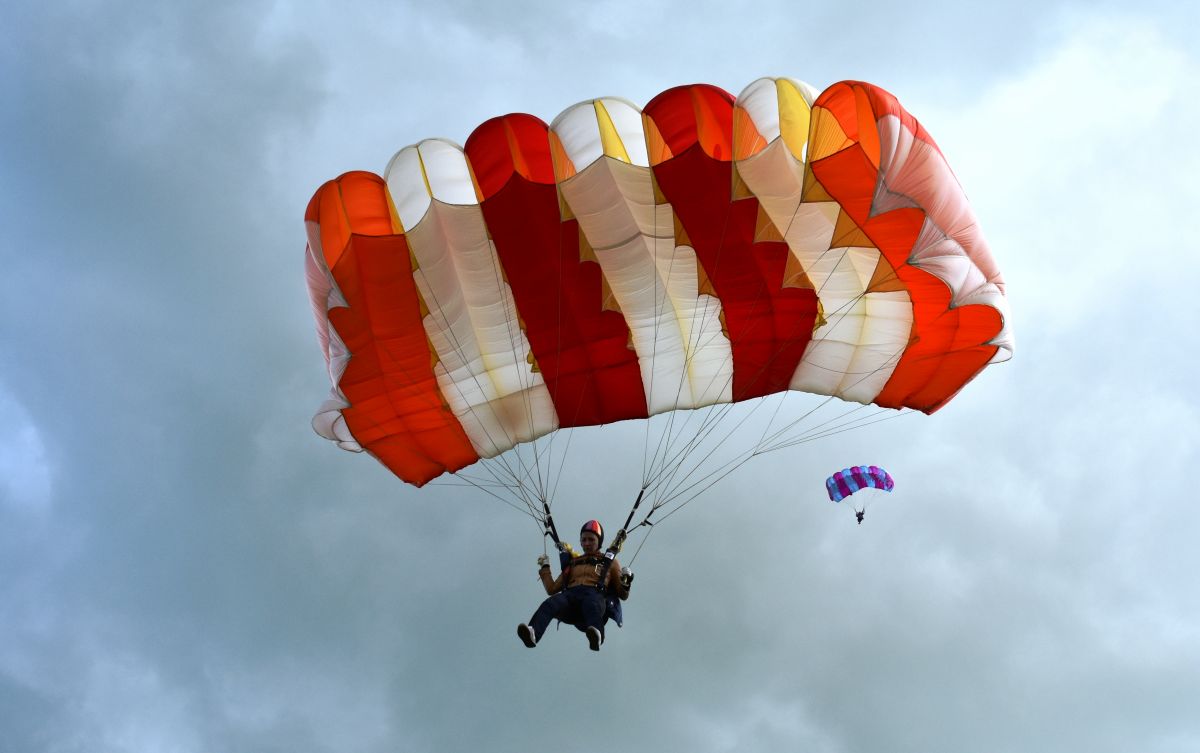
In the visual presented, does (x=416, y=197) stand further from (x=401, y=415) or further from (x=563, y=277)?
(x=401, y=415)

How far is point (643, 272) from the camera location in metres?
14.7

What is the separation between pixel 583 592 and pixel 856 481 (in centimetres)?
1253

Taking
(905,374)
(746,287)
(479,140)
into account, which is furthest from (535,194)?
(905,374)

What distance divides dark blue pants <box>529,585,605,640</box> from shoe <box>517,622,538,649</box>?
28 cm

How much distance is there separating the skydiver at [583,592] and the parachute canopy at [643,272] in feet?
8.49

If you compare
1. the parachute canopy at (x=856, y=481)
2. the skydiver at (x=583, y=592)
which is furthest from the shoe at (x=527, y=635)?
the parachute canopy at (x=856, y=481)

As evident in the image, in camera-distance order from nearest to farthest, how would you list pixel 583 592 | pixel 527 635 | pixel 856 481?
pixel 527 635
pixel 583 592
pixel 856 481

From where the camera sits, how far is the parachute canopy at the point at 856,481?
957 inches

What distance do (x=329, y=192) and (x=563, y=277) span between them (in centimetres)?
290

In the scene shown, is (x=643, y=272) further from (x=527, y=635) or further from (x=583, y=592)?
(x=527, y=635)

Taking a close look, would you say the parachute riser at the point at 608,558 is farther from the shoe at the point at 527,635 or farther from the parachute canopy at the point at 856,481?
the parachute canopy at the point at 856,481

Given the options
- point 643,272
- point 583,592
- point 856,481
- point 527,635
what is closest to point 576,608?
point 583,592

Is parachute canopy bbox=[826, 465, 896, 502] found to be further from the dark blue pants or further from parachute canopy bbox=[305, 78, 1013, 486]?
the dark blue pants

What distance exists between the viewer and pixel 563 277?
1472 cm
